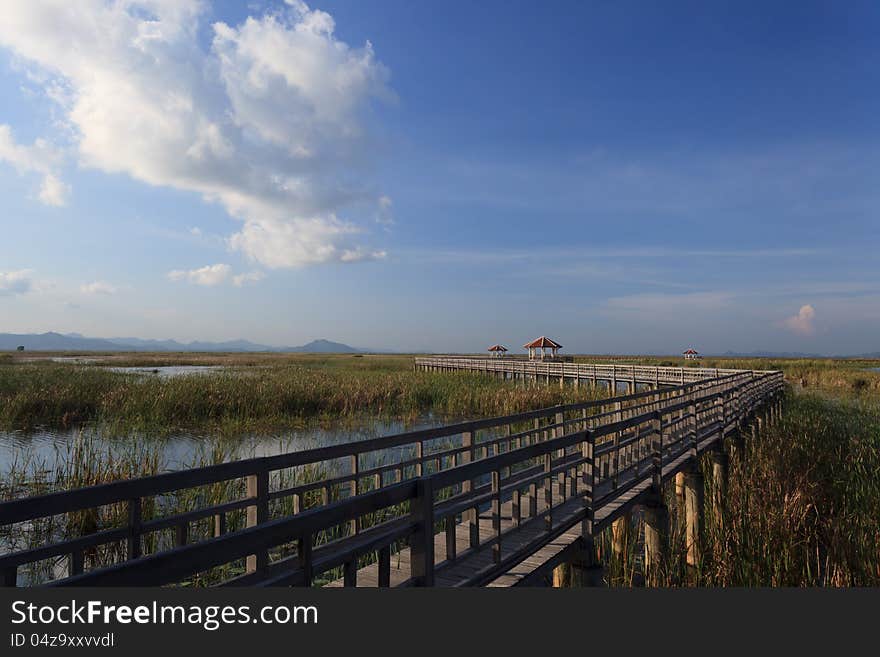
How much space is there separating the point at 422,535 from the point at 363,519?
206 inches

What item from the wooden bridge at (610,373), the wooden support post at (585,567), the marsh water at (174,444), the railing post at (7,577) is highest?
the railing post at (7,577)

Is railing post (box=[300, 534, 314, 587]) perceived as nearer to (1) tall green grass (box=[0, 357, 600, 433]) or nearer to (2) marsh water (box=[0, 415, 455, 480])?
(2) marsh water (box=[0, 415, 455, 480])

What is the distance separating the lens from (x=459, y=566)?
4.70 metres

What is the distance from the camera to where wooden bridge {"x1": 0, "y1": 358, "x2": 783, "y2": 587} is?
256 centimetres

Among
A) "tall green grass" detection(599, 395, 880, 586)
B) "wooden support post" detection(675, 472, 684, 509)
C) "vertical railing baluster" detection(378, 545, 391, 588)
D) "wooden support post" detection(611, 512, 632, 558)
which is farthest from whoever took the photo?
"wooden support post" detection(675, 472, 684, 509)

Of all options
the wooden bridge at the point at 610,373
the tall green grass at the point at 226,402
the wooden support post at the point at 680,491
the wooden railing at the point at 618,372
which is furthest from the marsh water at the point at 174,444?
the wooden railing at the point at 618,372

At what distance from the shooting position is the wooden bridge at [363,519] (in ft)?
8.41

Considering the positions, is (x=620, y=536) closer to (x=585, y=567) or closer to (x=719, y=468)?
(x=585, y=567)

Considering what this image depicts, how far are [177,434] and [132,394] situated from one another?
5.29 meters

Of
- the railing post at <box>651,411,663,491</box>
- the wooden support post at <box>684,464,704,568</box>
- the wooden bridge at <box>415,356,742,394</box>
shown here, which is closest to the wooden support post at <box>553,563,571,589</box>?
the railing post at <box>651,411,663,491</box>

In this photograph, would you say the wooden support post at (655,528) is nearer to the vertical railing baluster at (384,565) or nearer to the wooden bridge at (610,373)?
the vertical railing baluster at (384,565)

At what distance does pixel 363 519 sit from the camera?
8.30 metres

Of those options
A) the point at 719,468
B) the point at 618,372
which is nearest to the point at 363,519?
the point at 719,468

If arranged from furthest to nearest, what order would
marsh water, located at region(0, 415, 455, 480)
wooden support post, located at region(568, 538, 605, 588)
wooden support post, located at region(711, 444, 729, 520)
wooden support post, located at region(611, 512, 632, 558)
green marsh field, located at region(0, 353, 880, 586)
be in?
marsh water, located at region(0, 415, 455, 480)
wooden support post, located at region(711, 444, 729, 520)
wooden support post, located at region(611, 512, 632, 558)
green marsh field, located at region(0, 353, 880, 586)
wooden support post, located at region(568, 538, 605, 588)
